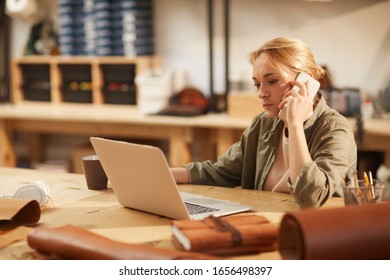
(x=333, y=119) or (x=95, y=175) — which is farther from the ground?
(x=333, y=119)

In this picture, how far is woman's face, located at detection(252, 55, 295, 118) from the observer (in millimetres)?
1970

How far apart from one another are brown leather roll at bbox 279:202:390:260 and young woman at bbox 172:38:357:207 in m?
0.39

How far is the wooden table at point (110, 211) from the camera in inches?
56.5

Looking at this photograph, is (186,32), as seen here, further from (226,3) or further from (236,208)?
(236,208)

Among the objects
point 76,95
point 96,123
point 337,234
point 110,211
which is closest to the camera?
point 337,234

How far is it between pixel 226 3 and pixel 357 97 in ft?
3.52

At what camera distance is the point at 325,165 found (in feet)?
5.74

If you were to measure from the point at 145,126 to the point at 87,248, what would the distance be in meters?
2.92

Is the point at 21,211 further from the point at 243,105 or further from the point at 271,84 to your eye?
the point at 243,105

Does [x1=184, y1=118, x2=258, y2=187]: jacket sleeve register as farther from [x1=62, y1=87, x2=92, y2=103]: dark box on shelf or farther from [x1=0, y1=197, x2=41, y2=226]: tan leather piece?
[x1=62, y1=87, x2=92, y2=103]: dark box on shelf

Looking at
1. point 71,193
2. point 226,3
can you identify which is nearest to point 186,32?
point 226,3

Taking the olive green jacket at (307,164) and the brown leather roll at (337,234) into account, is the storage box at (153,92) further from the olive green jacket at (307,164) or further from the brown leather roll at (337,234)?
the brown leather roll at (337,234)

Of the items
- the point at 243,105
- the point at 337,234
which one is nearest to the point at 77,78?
the point at 243,105

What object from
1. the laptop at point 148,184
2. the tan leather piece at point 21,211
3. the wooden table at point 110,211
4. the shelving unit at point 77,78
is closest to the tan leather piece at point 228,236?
the wooden table at point 110,211
